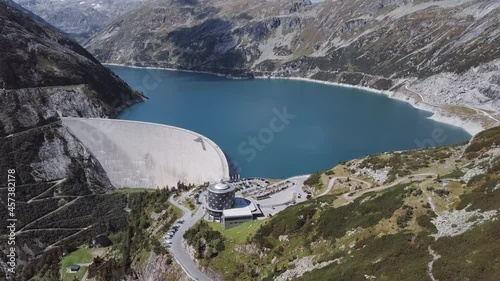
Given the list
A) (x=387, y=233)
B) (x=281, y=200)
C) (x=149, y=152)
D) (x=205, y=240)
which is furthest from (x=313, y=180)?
(x=149, y=152)

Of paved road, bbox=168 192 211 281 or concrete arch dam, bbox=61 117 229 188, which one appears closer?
paved road, bbox=168 192 211 281

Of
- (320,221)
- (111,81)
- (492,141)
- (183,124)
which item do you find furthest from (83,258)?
(111,81)

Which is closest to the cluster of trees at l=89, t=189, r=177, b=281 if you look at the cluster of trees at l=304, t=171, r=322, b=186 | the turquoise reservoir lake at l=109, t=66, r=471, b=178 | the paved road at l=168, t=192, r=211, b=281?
the paved road at l=168, t=192, r=211, b=281

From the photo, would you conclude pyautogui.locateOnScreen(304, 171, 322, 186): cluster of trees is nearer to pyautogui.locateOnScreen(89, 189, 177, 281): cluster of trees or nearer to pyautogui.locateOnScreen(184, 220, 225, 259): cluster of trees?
pyautogui.locateOnScreen(184, 220, 225, 259): cluster of trees

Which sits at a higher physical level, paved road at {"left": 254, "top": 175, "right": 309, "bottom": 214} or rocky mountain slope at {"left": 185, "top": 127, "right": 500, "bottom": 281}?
rocky mountain slope at {"left": 185, "top": 127, "right": 500, "bottom": 281}

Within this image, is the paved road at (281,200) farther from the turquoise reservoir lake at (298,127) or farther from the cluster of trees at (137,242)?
the turquoise reservoir lake at (298,127)

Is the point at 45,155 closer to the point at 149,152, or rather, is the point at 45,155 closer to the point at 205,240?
the point at 149,152
